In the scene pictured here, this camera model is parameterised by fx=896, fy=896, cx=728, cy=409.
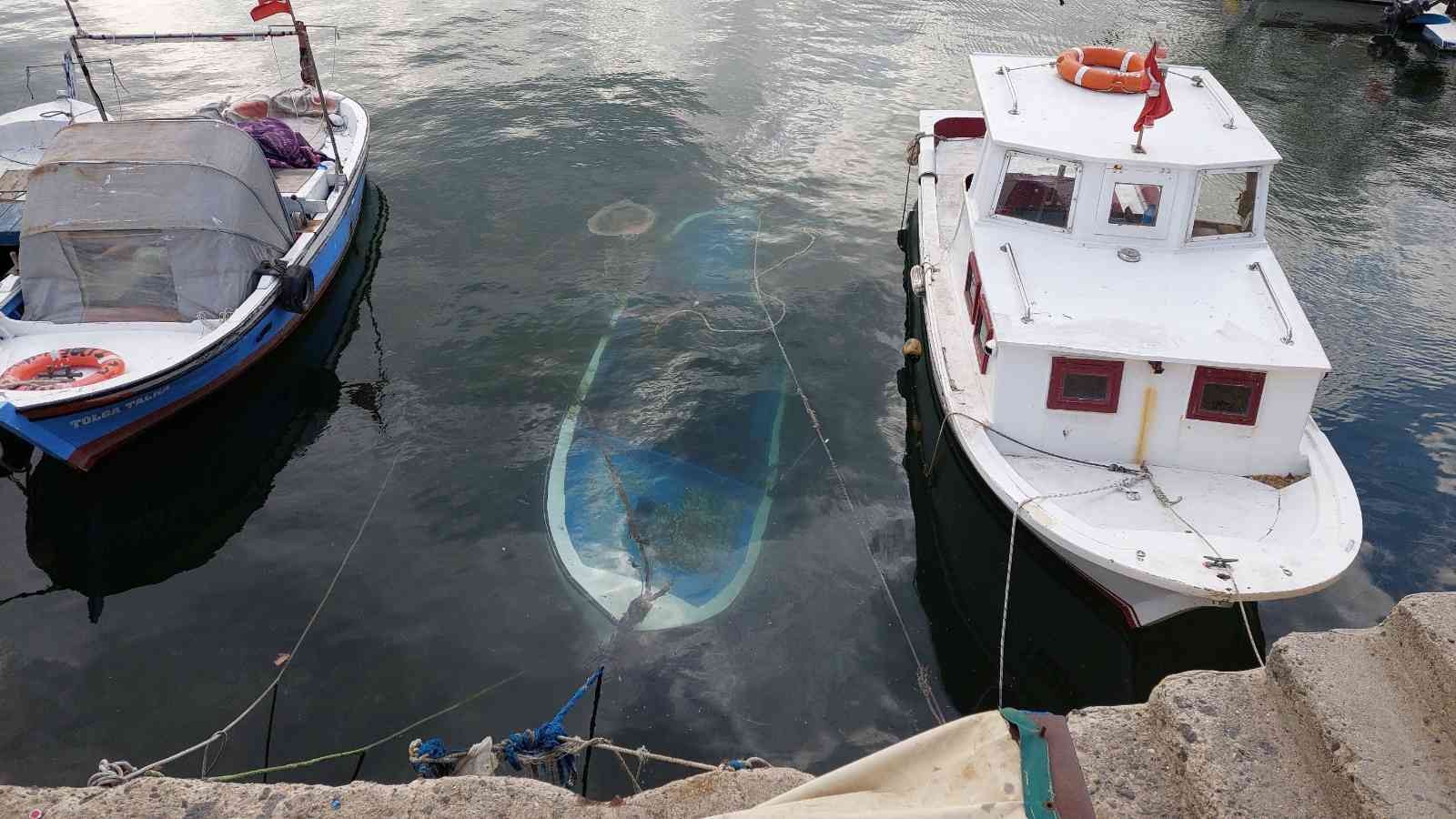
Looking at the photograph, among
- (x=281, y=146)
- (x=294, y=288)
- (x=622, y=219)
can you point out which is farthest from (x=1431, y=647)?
(x=281, y=146)

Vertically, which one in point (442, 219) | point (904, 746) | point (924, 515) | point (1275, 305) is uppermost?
point (904, 746)

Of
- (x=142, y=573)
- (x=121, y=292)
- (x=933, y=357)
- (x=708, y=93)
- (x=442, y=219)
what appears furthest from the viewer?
(x=708, y=93)

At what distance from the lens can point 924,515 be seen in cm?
1159

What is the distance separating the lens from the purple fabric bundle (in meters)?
16.9

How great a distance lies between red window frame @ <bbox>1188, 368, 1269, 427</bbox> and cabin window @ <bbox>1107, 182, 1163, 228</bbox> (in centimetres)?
267

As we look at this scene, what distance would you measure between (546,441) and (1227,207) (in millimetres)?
9429

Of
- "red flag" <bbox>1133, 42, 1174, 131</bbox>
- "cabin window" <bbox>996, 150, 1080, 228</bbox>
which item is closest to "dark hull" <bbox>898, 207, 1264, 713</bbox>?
"cabin window" <bbox>996, 150, 1080, 228</bbox>

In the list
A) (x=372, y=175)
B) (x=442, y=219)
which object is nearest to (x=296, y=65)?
(x=372, y=175)

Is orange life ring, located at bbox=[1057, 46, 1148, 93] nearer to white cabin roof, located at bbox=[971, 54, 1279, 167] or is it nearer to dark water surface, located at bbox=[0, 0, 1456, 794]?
white cabin roof, located at bbox=[971, 54, 1279, 167]

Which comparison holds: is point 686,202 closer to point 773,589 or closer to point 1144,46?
point 773,589

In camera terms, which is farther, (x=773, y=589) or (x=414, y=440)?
(x=414, y=440)

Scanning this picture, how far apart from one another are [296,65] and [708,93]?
1176cm

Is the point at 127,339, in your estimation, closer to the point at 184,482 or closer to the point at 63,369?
the point at 63,369

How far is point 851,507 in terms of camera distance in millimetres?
11602
